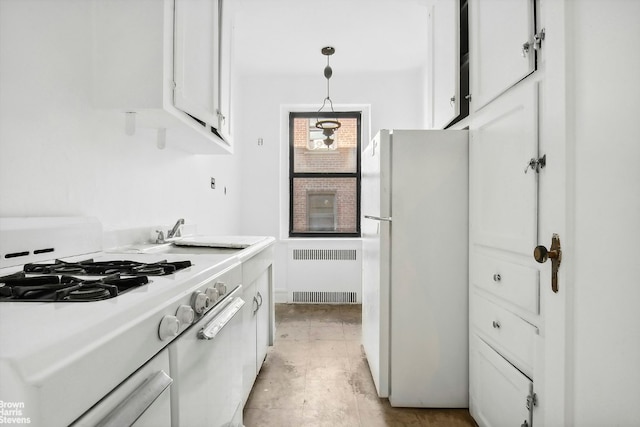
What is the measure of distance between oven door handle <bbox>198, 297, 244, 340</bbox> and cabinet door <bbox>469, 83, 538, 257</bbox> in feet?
3.64

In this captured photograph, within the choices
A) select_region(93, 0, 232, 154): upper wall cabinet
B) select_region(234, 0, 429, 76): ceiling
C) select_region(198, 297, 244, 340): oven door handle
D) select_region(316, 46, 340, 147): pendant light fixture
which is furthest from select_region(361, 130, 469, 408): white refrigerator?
select_region(316, 46, 340, 147): pendant light fixture

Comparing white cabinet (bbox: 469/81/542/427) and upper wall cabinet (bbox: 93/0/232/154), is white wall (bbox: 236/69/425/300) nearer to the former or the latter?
white cabinet (bbox: 469/81/542/427)

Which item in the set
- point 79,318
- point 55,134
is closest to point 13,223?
point 55,134

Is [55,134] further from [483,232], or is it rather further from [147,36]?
[483,232]

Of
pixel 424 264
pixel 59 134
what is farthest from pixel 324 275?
pixel 59 134

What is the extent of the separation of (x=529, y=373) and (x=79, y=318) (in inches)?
56.5

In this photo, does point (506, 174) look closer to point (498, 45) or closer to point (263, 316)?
point (498, 45)

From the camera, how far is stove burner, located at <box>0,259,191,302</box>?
2.19ft

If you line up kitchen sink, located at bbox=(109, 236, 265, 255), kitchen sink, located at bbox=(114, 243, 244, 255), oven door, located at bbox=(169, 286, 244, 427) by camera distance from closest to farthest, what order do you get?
oven door, located at bbox=(169, 286, 244, 427), kitchen sink, located at bbox=(114, 243, 244, 255), kitchen sink, located at bbox=(109, 236, 265, 255)

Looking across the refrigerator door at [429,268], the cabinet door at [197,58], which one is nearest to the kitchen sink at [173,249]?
the cabinet door at [197,58]

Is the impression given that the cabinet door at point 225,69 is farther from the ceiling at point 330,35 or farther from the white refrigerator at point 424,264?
the white refrigerator at point 424,264

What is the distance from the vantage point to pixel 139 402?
61 cm

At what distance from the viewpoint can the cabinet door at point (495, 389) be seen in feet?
4.23

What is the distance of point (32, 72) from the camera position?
3.77 feet
